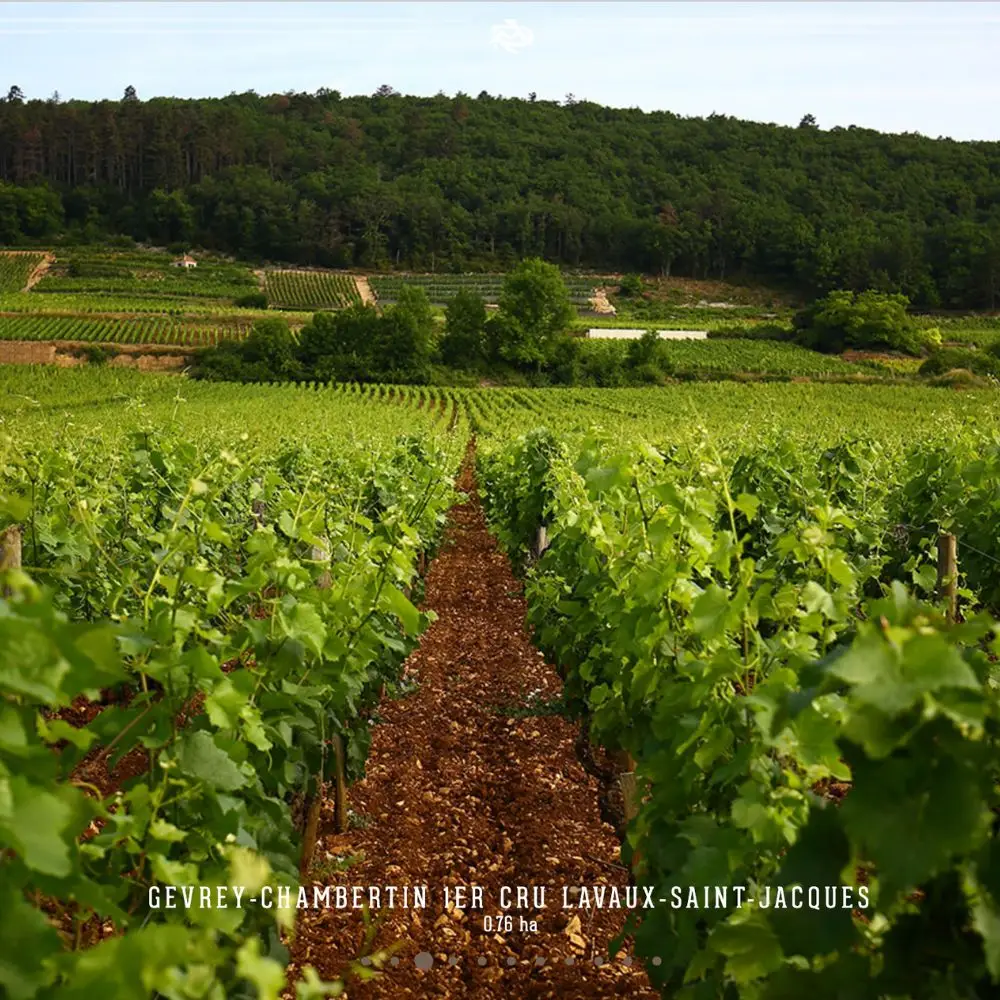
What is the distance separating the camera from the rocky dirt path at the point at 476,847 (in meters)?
3.60

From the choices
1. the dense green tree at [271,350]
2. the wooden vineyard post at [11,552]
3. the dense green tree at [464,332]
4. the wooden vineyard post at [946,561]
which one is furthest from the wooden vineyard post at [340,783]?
the dense green tree at [464,332]

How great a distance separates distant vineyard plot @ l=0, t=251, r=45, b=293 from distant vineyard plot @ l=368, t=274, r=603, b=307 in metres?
28.9

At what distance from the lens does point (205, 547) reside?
15.1 ft

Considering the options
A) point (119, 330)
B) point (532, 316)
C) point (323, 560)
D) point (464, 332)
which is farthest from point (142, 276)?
point (323, 560)

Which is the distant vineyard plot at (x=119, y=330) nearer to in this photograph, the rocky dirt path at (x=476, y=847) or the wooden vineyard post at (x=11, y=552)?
the rocky dirt path at (x=476, y=847)

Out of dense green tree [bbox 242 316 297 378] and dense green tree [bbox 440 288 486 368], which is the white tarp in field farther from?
dense green tree [bbox 242 316 297 378]

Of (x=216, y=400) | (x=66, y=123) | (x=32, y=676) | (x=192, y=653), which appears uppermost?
(x=66, y=123)

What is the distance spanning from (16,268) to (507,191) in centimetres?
5896

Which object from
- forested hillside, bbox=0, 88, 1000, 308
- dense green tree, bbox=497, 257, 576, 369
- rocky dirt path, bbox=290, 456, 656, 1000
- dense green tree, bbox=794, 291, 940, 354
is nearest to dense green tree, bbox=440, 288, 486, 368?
dense green tree, bbox=497, 257, 576, 369

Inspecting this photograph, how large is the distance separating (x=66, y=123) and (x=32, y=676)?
137 meters

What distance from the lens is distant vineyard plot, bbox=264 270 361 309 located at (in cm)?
8093

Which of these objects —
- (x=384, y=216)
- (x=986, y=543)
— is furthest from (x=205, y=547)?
(x=384, y=216)

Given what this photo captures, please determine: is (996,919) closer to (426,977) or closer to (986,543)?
(426,977)

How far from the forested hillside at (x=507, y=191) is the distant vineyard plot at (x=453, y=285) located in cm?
673
